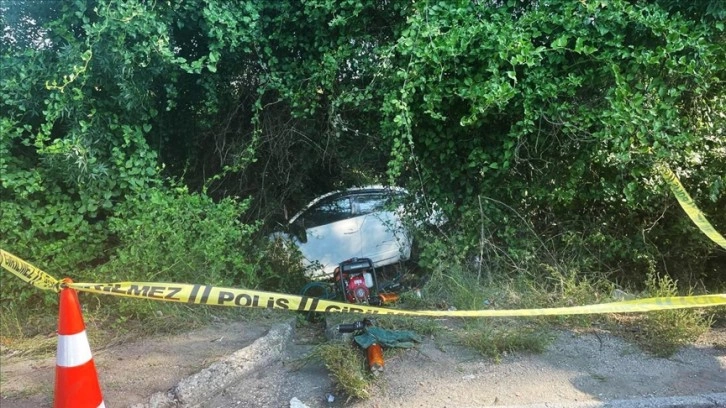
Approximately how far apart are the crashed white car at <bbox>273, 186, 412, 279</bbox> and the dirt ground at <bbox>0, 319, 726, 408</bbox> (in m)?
3.18

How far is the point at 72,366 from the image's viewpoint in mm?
3010

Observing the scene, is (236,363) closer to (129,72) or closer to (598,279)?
(129,72)

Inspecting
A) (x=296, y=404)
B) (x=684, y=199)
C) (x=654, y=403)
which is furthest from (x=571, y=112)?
(x=296, y=404)

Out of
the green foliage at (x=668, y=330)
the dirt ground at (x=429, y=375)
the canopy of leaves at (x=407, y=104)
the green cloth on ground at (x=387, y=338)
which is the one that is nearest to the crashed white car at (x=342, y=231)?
the canopy of leaves at (x=407, y=104)

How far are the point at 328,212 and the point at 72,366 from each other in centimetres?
489

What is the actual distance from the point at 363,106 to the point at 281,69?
0.91 meters

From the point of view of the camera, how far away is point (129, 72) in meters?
4.60

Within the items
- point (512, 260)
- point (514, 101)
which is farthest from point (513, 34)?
point (512, 260)

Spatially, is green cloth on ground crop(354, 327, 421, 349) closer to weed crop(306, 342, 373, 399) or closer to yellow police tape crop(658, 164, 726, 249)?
weed crop(306, 342, 373, 399)

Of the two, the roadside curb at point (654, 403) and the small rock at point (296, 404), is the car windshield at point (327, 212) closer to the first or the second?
the small rock at point (296, 404)

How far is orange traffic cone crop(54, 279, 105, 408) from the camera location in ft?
9.83

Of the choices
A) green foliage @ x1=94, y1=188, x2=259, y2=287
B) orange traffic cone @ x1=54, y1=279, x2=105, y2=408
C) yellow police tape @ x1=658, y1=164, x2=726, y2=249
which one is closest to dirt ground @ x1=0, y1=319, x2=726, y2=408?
orange traffic cone @ x1=54, y1=279, x2=105, y2=408

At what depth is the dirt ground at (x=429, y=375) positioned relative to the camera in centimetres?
346

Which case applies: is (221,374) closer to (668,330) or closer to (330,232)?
(668,330)
